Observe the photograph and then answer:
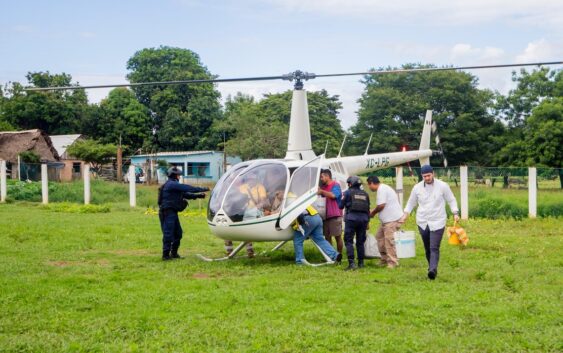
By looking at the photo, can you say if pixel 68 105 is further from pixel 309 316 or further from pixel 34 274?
pixel 309 316

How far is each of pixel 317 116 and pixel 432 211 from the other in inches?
1681

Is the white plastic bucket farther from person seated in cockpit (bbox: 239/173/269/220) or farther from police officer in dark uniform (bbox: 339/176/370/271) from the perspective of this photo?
person seated in cockpit (bbox: 239/173/269/220)

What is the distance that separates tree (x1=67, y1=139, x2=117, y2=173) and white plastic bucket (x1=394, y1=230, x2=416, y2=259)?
3905cm

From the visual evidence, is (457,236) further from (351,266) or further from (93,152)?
(93,152)

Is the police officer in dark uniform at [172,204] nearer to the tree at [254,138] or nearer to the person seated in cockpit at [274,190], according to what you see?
the person seated in cockpit at [274,190]

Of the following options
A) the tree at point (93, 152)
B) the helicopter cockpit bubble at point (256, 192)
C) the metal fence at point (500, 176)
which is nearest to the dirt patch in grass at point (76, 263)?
the helicopter cockpit bubble at point (256, 192)

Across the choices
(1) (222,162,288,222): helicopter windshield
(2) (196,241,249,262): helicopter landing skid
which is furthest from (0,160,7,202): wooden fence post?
(1) (222,162,288,222): helicopter windshield

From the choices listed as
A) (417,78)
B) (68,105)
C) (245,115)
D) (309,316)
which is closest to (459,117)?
(417,78)

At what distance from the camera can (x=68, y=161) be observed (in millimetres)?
51906

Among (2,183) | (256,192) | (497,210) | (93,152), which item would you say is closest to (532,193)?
(497,210)

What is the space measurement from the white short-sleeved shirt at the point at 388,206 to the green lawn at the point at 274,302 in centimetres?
85

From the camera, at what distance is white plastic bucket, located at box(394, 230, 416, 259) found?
35.9 feet

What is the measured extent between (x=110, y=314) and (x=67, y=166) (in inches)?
1854

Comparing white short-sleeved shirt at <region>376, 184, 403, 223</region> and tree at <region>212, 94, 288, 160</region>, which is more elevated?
tree at <region>212, 94, 288, 160</region>
